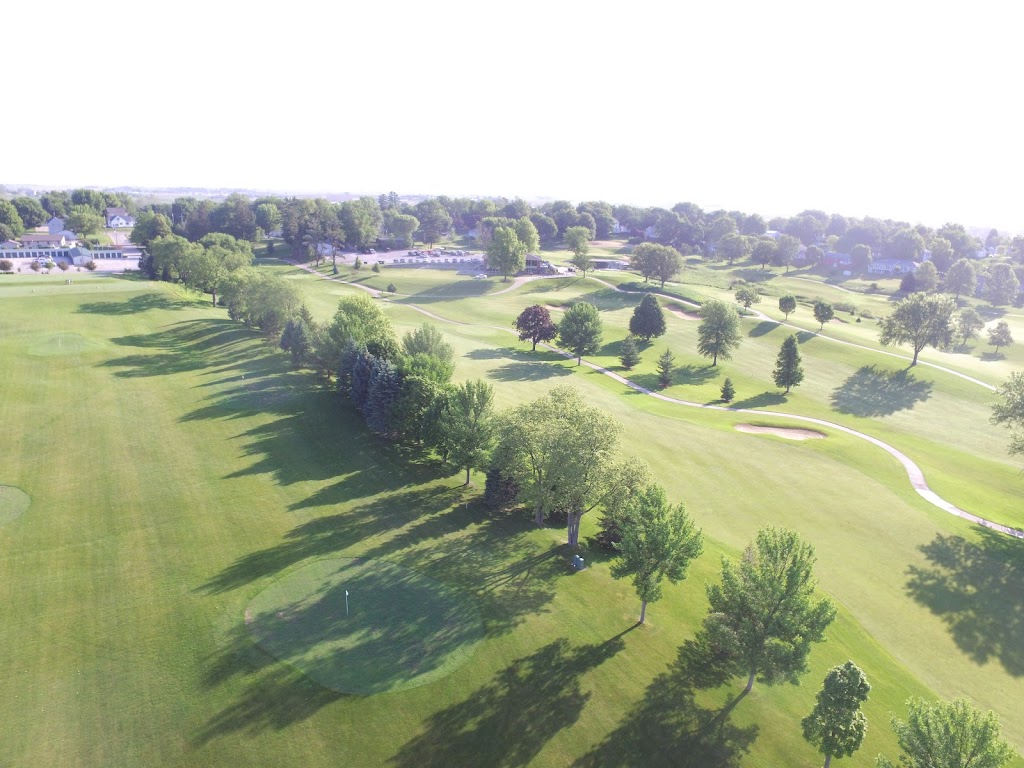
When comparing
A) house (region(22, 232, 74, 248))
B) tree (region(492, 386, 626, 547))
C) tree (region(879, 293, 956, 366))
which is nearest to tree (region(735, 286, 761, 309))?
tree (region(879, 293, 956, 366))

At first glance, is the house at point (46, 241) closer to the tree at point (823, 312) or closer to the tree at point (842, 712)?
the tree at point (823, 312)

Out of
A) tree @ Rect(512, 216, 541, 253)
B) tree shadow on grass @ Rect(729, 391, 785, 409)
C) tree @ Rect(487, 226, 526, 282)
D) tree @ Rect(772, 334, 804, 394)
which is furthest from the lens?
tree @ Rect(512, 216, 541, 253)

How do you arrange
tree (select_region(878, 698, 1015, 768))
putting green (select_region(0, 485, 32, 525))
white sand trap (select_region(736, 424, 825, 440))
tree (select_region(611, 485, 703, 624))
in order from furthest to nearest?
white sand trap (select_region(736, 424, 825, 440)) < putting green (select_region(0, 485, 32, 525)) < tree (select_region(611, 485, 703, 624)) < tree (select_region(878, 698, 1015, 768))

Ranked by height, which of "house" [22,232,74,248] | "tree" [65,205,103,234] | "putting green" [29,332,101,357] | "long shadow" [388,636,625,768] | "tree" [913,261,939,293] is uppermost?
"tree" [65,205,103,234]

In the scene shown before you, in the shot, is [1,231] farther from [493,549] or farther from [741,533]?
[741,533]

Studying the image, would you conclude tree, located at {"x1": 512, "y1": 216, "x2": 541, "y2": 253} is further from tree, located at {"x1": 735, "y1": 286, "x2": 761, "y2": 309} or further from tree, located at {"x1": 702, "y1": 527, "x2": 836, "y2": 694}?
tree, located at {"x1": 702, "y1": 527, "x2": 836, "y2": 694}

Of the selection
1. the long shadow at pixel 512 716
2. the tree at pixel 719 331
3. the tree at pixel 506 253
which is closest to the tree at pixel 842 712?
the long shadow at pixel 512 716

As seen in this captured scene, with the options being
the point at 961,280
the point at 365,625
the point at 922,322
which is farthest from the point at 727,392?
the point at 961,280
